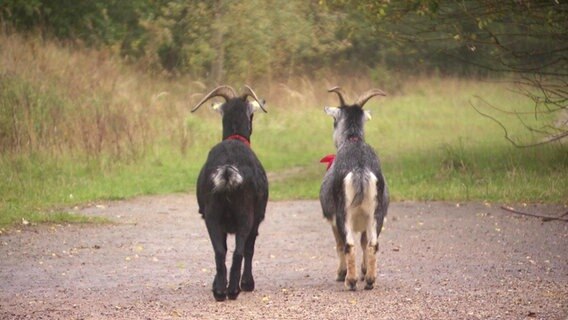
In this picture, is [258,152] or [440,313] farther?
[258,152]

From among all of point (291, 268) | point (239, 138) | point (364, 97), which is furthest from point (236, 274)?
point (364, 97)

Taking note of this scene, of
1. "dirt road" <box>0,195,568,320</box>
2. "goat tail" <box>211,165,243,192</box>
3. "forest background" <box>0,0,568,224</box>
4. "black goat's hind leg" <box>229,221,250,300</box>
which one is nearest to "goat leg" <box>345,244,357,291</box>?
"dirt road" <box>0,195,568,320</box>

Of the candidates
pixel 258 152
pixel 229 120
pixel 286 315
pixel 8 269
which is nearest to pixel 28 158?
pixel 258 152

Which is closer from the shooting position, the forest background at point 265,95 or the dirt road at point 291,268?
the dirt road at point 291,268

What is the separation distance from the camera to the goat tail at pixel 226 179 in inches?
378

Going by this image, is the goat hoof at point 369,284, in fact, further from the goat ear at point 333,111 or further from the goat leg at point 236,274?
Answer: the goat ear at point 333,111

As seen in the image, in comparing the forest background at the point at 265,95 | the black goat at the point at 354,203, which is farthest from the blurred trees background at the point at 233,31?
the black goat at the point at 354,203

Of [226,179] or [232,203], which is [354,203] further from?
[226,179]

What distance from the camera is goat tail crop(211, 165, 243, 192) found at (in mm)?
9609

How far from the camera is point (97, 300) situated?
9430 mm

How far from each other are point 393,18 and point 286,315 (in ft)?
36.6

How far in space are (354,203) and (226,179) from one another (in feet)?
4.30

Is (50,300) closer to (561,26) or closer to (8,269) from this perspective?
(8,269)

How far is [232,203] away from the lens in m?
9.75
